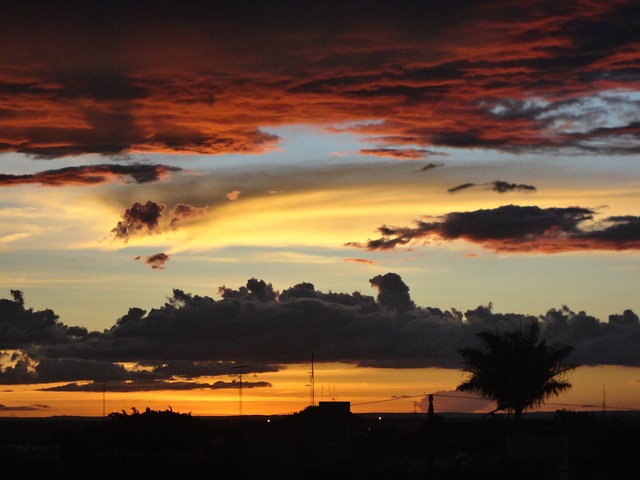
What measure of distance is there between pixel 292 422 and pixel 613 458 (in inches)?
920

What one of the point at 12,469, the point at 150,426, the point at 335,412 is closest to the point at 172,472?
the point at 335,412

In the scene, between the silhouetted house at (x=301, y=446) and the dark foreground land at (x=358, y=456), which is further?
the silhouetted house at (x=301, y=446)

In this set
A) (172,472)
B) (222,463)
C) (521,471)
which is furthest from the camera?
(222,463)

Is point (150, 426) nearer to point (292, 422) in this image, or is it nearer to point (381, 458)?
point (292, 422)

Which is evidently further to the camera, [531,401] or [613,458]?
[613,458]

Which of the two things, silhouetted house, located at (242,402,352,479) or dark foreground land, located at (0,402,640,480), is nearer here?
dark foreground land, located at (0,402,640,480)

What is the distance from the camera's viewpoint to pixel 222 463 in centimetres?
7356

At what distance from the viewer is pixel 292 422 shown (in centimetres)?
8106

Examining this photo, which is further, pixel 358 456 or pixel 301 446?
pixel 358 456

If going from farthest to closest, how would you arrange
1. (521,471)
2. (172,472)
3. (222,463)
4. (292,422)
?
1. (292,422)
2. (222,463)
3. (172,472)
4. (521,471)

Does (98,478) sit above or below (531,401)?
below

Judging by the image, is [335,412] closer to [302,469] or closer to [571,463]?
[302,469]

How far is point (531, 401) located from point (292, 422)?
20.0 meters

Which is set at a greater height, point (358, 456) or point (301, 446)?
point (301, 446)
